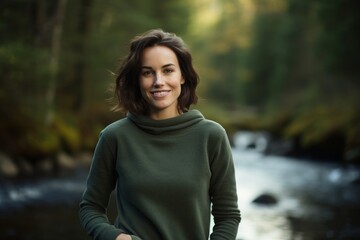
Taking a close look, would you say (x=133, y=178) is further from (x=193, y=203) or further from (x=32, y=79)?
(x=32, y=79)

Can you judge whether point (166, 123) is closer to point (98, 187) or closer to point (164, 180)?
point (164, 180)

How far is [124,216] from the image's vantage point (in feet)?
8.14

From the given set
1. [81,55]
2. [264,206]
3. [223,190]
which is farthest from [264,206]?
[81,55]

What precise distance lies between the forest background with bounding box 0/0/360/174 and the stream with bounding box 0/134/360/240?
105cm

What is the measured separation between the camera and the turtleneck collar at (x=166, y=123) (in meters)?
2.47

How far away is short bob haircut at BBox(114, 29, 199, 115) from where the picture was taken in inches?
99.0

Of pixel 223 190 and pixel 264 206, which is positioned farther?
pixel 264 206

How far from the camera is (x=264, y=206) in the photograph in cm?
1131

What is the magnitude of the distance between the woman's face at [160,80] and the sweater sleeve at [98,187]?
0.28m

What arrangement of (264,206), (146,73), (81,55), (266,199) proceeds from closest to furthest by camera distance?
(146,73) → (264,206) → (266,199) → (81,55)

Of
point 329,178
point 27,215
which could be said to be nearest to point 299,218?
point 27,215

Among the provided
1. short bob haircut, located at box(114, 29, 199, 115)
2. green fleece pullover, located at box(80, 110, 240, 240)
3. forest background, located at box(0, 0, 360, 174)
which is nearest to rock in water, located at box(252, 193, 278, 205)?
forest background, located at box(0, 0, 360, 174)

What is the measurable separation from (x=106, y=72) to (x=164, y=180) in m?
18.7

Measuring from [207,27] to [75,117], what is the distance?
4380 centimetres
